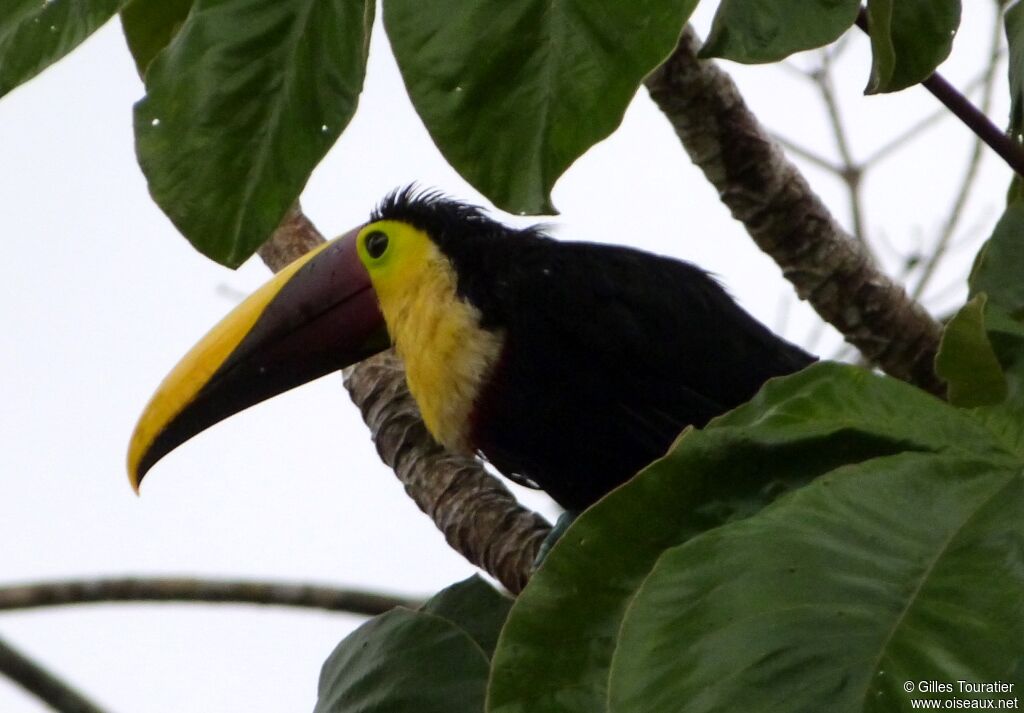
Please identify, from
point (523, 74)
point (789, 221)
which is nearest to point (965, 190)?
point (789, 221)

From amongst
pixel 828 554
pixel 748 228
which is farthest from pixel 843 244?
pixel 828 554

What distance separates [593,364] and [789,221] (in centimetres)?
48

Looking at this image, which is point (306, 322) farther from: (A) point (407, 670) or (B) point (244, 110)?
(B) point (244, 110)

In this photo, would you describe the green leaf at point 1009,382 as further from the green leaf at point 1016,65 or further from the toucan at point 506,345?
the toucan at point 506,345

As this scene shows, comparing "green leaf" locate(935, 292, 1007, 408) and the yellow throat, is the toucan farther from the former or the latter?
"green leaf" locate(935, 292, 1007, 408)

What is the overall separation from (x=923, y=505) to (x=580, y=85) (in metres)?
0.54

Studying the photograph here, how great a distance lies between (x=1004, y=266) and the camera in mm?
2420

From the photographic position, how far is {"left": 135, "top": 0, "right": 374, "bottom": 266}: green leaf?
1683 millimetres

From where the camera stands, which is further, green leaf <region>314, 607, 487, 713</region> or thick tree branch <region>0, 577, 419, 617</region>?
thick tree branch <region>0, 577, 419, 617</region>

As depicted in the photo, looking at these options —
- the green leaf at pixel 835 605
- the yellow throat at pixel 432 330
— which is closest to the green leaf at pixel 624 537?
the green leaf at pixel 835 605

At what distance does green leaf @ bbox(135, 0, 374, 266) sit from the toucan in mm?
1123

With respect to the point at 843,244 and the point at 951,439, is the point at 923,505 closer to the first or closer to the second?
the point at 951,439

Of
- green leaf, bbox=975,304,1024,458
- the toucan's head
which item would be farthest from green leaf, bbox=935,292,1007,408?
the toucan's head

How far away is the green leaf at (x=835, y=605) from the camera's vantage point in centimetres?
131
